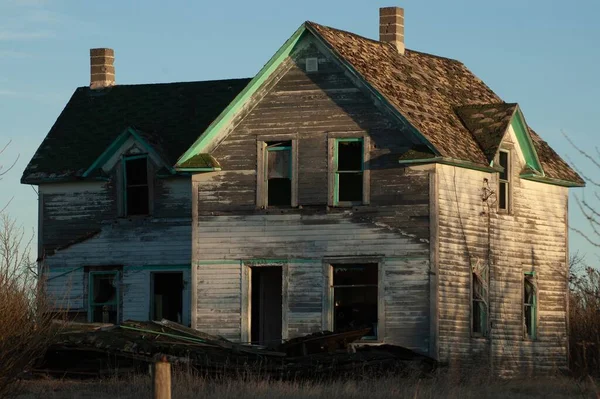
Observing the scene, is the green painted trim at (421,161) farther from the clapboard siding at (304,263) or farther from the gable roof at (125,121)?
the gable roof at (125,121)

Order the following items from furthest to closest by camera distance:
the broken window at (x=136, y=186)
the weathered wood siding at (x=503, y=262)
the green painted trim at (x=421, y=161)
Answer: the broken window at (x=136, y=186), the weathered wood siding at (x=503, y=262), the green painted trim at (x=421, y=161)

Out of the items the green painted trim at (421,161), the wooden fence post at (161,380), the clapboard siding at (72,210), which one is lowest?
the wooden fence post at (161,380)

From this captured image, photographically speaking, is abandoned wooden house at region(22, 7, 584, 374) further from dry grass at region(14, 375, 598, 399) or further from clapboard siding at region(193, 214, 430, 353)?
dry grass at region(14, 375, 598, 399)

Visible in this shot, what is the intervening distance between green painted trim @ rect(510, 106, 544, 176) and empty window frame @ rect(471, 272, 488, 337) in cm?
364

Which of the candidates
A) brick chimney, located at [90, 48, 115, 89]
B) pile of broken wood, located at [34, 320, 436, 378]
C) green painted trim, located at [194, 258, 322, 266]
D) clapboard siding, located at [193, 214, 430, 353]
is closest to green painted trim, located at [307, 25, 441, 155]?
clapboard siding, located at [193, 214, 430, 353]

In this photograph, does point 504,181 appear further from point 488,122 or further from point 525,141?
point 488,122

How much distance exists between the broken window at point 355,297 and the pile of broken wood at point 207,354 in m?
1.41

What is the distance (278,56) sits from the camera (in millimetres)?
32094

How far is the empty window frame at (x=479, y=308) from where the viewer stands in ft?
106

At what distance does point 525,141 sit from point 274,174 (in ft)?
21.4

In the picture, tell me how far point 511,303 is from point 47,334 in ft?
45.7

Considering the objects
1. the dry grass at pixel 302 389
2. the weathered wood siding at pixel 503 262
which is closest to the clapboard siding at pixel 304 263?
the weathered wood siding at pixel 503 262

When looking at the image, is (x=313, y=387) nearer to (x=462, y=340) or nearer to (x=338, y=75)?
(x=462, y=340)

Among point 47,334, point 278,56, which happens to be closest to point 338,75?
point 278,56
